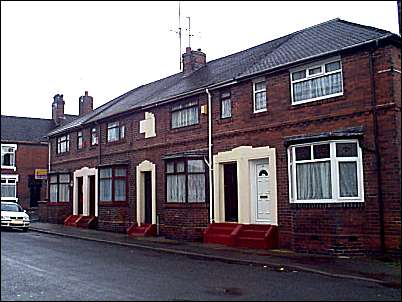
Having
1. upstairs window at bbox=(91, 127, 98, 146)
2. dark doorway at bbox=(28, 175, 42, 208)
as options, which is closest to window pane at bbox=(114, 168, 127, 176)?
upstairs window at bbox=(91, 127, 98, 146)

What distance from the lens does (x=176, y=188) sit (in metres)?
20.6

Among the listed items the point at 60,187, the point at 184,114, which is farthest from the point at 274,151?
the point at 60,187

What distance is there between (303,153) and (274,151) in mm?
1404

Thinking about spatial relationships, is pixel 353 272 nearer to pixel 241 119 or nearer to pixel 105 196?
pixel 241 119

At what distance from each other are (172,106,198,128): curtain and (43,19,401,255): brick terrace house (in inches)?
2.7

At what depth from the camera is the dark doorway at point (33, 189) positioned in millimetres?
40906

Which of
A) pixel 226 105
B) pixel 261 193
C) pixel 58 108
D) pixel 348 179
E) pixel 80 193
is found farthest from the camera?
pixel 58 108

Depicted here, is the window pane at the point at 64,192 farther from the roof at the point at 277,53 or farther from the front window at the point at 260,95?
the front window at the point at 260,95

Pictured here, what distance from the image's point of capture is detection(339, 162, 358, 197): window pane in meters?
14.7

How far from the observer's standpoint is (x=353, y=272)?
11812mm

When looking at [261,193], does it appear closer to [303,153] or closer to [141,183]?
[303,153]

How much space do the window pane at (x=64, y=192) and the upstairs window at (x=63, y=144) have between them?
2284mm

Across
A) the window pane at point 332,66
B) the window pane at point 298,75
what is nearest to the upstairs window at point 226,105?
the window pane at point 298,75

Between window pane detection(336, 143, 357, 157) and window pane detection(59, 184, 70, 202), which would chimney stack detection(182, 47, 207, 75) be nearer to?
window pane detection(59, 184, 70, 202)
